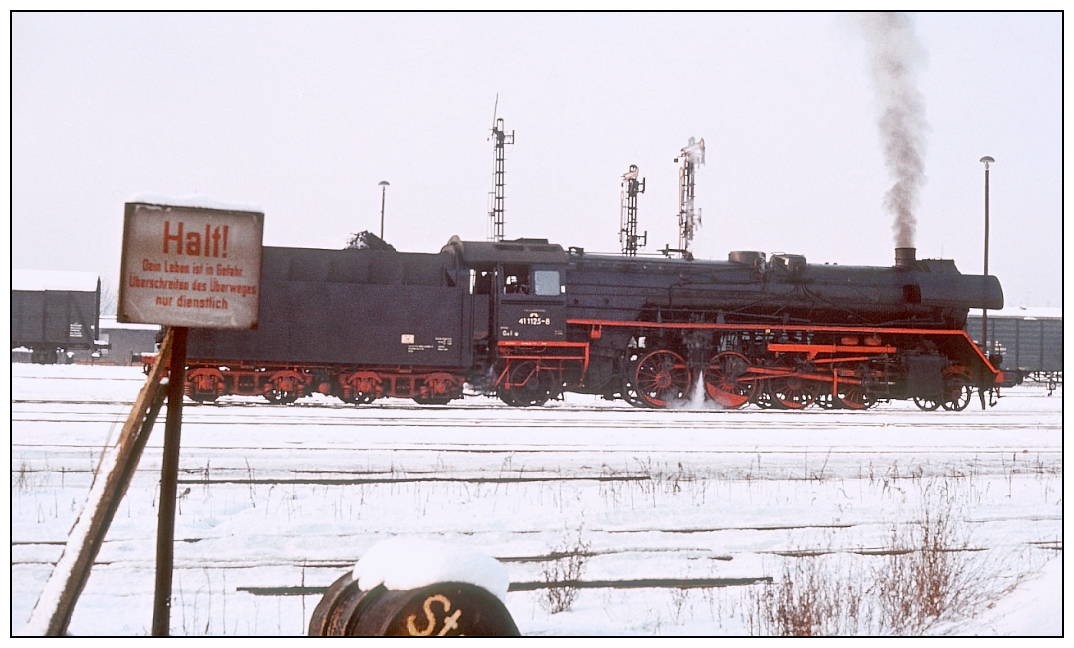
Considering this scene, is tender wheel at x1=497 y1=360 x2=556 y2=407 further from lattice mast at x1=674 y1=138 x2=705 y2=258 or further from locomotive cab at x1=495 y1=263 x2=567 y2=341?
lattice mast at x1=674 y1=138 x2=705 y2=258

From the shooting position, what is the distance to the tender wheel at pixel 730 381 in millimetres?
14133

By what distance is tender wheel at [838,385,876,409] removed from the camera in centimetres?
1392

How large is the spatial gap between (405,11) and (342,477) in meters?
4.34

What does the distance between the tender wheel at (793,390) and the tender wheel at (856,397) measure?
0.46 m

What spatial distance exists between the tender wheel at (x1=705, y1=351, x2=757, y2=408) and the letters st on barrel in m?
11.2

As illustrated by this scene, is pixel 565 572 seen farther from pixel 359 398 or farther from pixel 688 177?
pixel 359 398

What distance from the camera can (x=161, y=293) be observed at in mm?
3799

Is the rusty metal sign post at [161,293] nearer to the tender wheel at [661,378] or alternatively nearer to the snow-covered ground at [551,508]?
the snow-covered ground at [551,508]

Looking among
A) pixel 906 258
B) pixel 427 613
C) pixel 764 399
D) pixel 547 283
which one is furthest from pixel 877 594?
pixel 906 258

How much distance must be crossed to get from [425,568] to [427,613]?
21 centimetres

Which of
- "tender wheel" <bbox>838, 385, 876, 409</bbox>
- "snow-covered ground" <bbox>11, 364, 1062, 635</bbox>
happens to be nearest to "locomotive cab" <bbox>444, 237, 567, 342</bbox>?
"snow-covered ground" <bbox>11, 364, 1062, 635</bbox>

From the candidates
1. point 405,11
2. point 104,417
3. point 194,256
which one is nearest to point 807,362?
point 405,11
